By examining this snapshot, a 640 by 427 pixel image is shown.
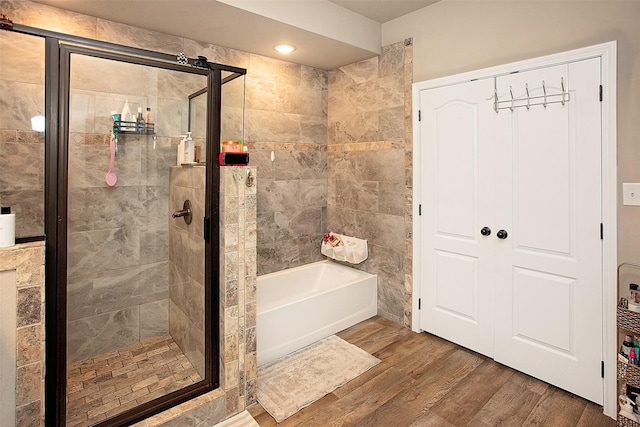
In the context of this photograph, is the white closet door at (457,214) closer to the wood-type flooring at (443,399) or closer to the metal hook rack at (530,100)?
the metal hook rack at (530,100)

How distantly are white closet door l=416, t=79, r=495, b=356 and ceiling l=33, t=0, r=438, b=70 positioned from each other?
2.73 ft

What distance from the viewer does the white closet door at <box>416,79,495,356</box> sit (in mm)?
2684

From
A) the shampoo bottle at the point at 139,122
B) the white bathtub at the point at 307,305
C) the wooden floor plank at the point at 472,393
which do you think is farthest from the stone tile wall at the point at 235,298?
the wooden floor plank at the point at 472,393

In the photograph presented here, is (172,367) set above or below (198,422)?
above

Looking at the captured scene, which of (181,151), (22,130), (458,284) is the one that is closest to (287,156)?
(181,151)

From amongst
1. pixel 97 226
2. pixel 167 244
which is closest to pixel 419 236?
pixel 167 244

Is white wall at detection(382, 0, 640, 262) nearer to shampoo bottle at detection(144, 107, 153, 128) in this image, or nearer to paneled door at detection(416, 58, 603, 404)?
paneled door at detection(416, 58, 603, 404)

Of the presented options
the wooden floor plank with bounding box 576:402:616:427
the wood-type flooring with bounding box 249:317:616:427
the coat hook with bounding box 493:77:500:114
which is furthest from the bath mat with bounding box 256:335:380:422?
the coat hook with bounding box 493:77:500:114

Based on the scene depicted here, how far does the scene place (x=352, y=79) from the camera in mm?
3631

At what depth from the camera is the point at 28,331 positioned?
156cm

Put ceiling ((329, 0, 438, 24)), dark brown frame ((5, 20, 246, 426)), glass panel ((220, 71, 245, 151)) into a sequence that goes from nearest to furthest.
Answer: dark brown frame ((5, 20, 246, 426)), glass panel ((220, 71, 245, 151)), ceiling ((329, 0, 438, 24))

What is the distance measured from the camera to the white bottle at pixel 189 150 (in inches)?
87.8

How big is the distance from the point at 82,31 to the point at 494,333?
12.2 feet

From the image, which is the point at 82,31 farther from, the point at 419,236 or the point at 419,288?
the point at 419,288
